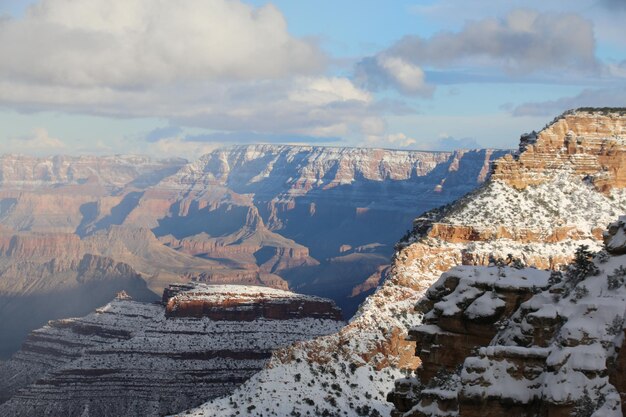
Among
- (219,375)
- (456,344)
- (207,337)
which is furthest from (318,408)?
(207,337)

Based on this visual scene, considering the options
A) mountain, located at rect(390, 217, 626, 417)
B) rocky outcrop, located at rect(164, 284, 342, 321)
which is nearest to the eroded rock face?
mountain, located at rect(390, 217, 626, 417)

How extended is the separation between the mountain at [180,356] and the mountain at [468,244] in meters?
51.0

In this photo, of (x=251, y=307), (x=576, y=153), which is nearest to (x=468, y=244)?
(x=576, y=153)

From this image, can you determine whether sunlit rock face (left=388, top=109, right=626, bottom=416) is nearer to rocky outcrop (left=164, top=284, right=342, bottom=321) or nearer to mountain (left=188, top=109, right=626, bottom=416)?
mountain (left=188, top=109, right=626, bottom=416)

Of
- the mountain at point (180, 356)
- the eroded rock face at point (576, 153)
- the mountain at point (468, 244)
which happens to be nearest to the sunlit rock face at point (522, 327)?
the mountain at point (468, 244)

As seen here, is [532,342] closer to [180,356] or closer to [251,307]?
[180,356]

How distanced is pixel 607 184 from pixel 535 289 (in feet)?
186

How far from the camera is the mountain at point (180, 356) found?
15125cm

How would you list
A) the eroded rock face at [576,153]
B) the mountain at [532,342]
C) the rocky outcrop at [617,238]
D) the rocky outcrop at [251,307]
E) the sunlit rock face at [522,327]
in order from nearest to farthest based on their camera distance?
the mountain at [532,342] < the sunlit rock face at [522,327] < the rocky outcrop at [617,238] < the eroded rock face at [576,153] < the rocky outcrop at [251,307]

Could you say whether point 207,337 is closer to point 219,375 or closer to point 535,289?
point 219,375

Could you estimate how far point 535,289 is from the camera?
4794 centimetres

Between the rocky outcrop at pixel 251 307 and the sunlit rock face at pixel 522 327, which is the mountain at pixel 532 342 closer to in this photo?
the sunlit rock face at pixel 522 327

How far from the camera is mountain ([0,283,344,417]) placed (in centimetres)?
15125

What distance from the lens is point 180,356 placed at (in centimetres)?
16075
